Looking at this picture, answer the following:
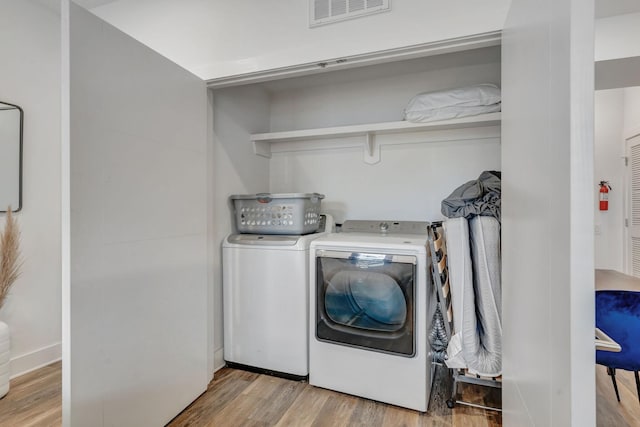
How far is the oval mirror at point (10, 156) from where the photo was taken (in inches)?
83.1

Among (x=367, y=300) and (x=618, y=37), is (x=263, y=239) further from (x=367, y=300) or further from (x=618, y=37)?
(x=618, y=37)

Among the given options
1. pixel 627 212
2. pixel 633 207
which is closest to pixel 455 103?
pixel 633 207

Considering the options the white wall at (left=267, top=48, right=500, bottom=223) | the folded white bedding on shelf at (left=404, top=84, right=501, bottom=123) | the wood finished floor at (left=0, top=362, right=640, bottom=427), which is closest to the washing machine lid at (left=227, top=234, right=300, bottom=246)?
the white wall at (left=267, top=48, right=500, bottom=223)

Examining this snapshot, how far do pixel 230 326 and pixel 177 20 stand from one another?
2084mm

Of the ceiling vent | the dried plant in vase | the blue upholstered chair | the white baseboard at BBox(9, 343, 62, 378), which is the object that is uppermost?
the ceiling vent

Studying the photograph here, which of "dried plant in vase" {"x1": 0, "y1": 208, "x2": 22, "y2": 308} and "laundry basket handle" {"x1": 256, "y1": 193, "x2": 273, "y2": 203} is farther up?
"laundry basket handle" {"x1": 256, "y1": 193, "x2": 273, "y2": 203}

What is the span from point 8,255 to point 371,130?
2.50 meters

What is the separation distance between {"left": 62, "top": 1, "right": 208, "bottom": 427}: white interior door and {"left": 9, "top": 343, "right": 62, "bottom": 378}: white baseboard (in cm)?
126

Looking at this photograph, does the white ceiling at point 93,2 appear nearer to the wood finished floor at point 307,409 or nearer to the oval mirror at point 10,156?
the oval mirror at point 10,156

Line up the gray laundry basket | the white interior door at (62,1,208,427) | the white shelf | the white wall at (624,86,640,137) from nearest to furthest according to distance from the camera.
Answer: the white interior door at (62,1,208,427)
the white shelf
the gray laundry basket
the white wall at (624,86,640,137)

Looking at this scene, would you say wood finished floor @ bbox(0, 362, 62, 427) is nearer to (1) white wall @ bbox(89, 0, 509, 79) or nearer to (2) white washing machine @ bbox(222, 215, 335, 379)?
(2) white washing machine @ bbox(222, 215, 335, 379)

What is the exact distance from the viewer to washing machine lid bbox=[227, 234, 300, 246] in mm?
2172

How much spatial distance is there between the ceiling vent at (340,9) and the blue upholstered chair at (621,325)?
1875 millimetres

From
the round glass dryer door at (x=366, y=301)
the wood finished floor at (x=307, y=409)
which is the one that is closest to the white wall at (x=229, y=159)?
the wood finished floor at (x=307, y=409)
